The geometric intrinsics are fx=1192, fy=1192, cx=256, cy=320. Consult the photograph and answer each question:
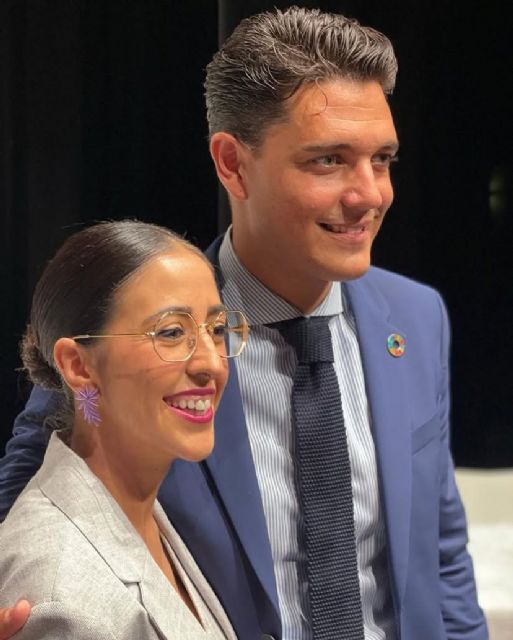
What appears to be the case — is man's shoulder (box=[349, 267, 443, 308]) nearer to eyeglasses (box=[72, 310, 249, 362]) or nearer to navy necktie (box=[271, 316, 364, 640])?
navy necktie (box=[271, 316, 364, 640])

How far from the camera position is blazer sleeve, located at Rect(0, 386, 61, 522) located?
165 cm

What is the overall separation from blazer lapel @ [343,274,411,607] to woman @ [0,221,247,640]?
14.9 inches

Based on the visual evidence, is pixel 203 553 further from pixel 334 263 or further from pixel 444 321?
pixel 444 321

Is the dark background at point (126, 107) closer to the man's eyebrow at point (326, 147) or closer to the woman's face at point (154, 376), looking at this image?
the man's eyebrow at point (326, 147)

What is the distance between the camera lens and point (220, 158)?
1.76 metres

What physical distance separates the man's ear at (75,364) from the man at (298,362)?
205 mm

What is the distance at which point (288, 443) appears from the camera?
68.6 inches

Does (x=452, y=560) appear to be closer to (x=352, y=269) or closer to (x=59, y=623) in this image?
(x=352, y=269)

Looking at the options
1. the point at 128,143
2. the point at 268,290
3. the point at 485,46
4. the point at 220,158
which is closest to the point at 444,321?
the point at 268,290

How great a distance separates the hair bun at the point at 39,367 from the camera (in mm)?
1502

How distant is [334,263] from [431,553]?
19.5 inches

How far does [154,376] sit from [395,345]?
0.58 m

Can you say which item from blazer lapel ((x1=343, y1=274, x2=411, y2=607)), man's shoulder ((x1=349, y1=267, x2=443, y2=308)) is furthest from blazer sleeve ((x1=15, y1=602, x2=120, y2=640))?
man's shoulder ((x1=349, y1=267, x2=443, y2=308))

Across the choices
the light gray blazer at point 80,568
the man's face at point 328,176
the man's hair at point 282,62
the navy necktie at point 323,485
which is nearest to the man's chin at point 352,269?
the man's face at point 328,176
